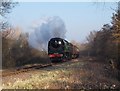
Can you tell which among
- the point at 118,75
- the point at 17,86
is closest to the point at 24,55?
the point at 118,75

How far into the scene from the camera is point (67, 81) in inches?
701

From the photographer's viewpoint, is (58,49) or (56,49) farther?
(56,49)

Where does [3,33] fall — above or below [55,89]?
above

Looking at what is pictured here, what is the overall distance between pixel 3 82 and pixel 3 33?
2163cm

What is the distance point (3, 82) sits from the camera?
17.1 m

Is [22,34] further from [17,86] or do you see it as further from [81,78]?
[17,86]

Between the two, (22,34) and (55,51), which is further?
(22,34)

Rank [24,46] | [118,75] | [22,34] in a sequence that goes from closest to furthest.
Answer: [118,75], [24,46], [22,34]

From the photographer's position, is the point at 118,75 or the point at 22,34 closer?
the point at 118,75

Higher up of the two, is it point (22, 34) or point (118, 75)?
point (22, 34)

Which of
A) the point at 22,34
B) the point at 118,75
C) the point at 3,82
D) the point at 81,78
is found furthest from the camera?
the point at 22,34

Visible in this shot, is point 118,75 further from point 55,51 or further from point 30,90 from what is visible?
point 55,51

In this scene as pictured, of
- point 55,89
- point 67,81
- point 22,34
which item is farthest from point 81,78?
point 22,34

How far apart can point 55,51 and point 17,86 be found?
983 inches
